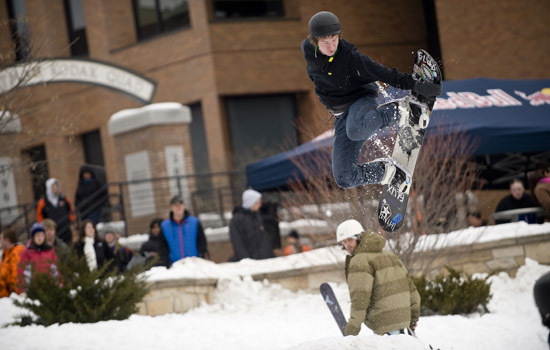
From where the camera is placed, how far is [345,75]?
6.07m

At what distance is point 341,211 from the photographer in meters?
10.4

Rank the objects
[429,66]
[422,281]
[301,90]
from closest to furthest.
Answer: [429,66] → [422,281] → [301,90]

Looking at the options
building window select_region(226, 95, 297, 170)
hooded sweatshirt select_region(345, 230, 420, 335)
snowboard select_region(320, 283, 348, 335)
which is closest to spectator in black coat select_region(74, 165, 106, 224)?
building window select_region(226, 95, 297, 170)

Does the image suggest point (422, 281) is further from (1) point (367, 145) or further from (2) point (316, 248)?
(1) point (367, 145)

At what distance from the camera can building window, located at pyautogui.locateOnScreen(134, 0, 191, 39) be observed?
23.3 m

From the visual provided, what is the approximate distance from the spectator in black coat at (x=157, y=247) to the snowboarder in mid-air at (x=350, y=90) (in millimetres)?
5195

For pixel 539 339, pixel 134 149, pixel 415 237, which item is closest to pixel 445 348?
pixel 539 339

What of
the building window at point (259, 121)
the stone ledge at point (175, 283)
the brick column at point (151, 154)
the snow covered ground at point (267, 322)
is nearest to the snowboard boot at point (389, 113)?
the snow covered ground at point (267, 322)

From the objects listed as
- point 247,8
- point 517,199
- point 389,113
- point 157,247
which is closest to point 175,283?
point 157,247

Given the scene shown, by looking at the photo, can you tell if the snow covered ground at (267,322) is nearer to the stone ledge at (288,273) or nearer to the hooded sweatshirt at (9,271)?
the stone ledge at (288,273)

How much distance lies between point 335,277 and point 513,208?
2838 millimetres

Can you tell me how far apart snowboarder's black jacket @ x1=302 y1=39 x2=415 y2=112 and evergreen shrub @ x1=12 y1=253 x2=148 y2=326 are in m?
4.30

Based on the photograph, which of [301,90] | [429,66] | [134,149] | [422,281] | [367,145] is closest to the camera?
[429,66]

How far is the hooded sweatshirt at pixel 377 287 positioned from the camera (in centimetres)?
675
